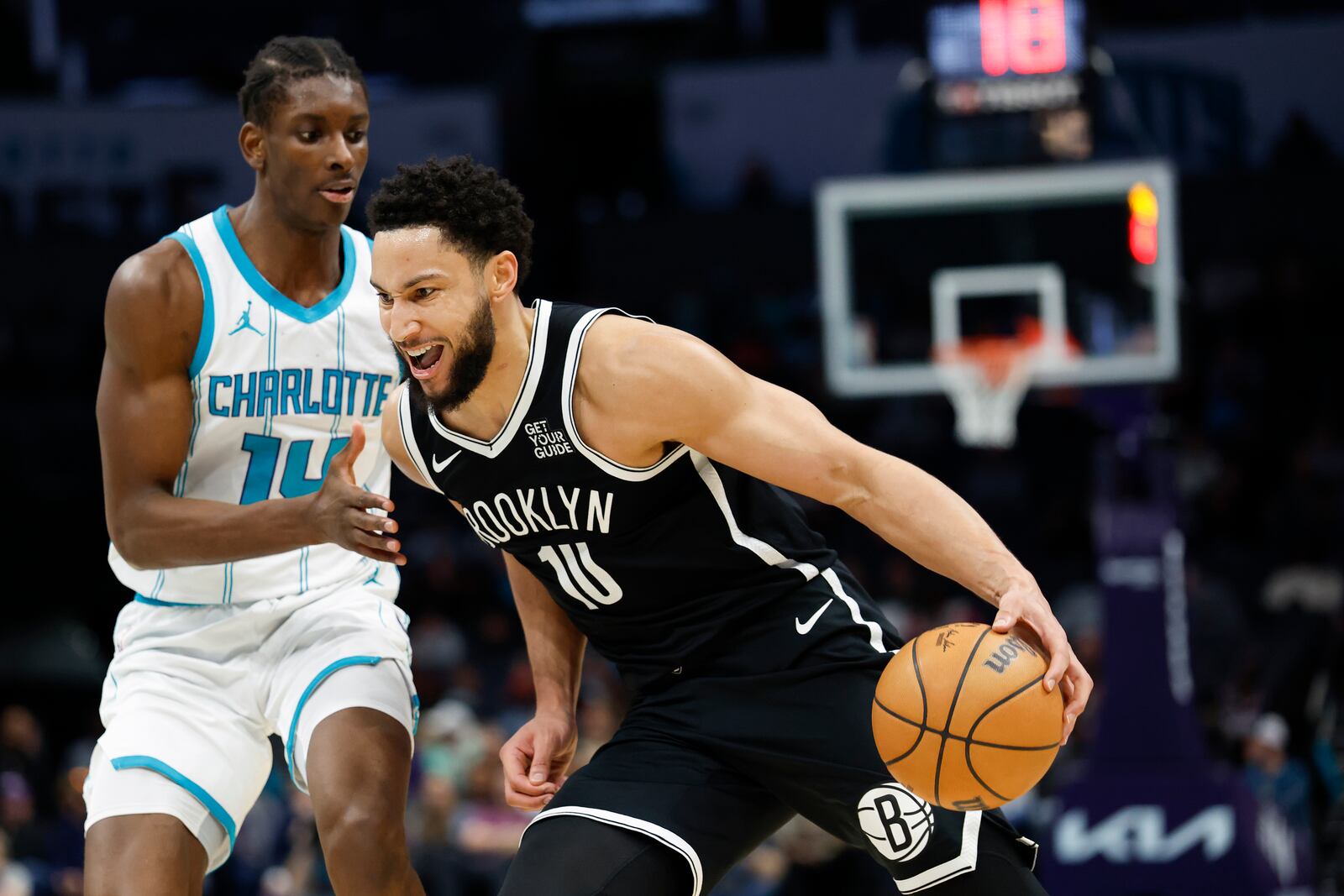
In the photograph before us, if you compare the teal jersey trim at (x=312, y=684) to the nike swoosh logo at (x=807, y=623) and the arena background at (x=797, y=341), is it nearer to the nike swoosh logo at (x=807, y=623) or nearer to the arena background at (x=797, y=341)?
the nike swoosh logo at (x=807, y=623)

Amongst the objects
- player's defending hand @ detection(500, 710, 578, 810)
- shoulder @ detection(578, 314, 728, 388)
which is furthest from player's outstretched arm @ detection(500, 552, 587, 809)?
shoulder @ detection(578, 314, 728, 388)

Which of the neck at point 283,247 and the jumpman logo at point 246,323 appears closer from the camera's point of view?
the jumpman logo at point 246,323

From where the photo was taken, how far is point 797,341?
54.1ft

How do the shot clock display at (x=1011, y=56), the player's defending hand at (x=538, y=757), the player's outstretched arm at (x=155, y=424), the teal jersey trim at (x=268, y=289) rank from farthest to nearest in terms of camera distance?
the shot clock display at (x=1011, y=56), the teal jersey trim at (x=268, y=289), the player's defending hand at (x=538, y=757), the player's outstretched arm at (x=155, y=424)

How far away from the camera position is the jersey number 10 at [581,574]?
146 inches

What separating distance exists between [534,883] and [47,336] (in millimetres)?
15156

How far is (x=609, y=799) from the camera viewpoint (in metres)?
3.61

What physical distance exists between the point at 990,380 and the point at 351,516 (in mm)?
7122

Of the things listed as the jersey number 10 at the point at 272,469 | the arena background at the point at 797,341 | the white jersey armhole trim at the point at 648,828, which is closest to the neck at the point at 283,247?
the jersey number 10 at the point at 272,469

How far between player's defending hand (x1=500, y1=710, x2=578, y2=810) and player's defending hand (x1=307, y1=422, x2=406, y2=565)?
687 millimetres

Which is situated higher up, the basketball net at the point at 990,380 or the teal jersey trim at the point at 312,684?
the teal jersey trim at the point at 312,684

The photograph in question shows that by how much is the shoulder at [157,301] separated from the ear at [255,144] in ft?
0.97

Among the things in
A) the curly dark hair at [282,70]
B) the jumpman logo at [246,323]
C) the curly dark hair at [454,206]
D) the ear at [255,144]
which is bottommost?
the jumpman logo at [246,323]

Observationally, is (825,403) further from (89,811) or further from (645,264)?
(89,811)
